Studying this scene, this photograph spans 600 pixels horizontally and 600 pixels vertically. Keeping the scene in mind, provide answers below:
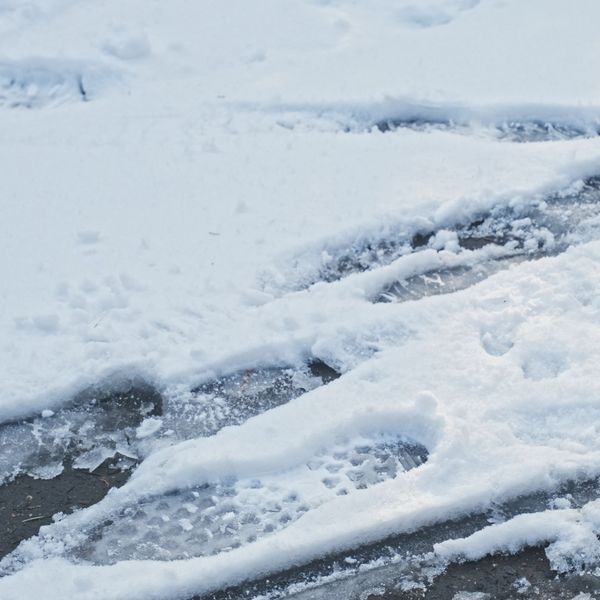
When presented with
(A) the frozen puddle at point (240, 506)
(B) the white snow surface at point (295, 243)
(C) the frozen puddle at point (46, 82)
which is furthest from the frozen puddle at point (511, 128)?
(A) the frozen puddle at point (240, 506)

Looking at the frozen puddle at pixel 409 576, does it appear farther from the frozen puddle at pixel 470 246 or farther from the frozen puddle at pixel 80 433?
the frozen puddle at pixel 470 246

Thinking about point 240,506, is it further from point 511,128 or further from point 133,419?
point 511,128

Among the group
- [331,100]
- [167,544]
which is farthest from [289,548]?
[331,100]

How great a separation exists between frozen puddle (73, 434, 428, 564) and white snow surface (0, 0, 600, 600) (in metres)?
0.05

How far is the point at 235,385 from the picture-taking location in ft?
16.0

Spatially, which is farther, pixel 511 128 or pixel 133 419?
pixel 511 128

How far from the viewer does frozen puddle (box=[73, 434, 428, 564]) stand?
13.7 ft

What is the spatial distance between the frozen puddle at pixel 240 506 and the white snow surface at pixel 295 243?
0.18ft

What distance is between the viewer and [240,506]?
4.32m

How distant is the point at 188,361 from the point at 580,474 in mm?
1775

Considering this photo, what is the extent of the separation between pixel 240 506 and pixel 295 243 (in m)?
1.70

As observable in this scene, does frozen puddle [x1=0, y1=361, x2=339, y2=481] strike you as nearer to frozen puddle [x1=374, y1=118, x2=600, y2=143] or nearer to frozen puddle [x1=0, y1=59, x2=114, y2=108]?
frozen puddle [x1=374, y1=118, x2=600, y2=143]

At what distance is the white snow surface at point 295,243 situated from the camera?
169 inches

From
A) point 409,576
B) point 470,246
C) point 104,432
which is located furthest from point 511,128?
point 409,576
